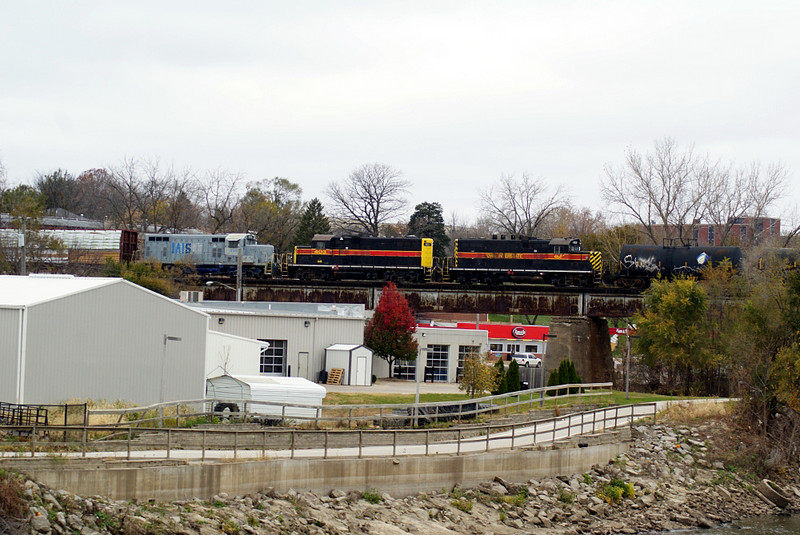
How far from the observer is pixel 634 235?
82062 millimetres

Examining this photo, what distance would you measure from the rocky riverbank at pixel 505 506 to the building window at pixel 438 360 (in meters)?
20.6

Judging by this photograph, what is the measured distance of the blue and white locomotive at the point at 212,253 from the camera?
6075cm

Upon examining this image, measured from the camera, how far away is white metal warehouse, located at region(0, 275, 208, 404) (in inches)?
985

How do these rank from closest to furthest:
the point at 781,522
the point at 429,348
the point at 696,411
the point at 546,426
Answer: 1. the point at 781,522
2. the point at 546,426
3. the point at 696,411
4. the point at 429,348

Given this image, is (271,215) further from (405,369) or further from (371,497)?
(371,497)

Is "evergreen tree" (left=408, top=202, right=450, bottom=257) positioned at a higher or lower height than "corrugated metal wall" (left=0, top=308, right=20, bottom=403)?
higher

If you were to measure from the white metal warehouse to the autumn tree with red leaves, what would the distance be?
1874 centimetres

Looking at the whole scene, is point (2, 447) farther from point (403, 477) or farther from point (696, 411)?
point (696, 411)

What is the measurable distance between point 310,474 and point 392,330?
1058 inches

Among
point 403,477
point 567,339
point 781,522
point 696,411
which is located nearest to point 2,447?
point 403,477

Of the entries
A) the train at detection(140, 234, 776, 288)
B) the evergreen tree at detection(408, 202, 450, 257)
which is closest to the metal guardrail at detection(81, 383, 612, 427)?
the train at detection(140, 234, 776, 288)

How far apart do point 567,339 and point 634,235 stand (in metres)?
38.3

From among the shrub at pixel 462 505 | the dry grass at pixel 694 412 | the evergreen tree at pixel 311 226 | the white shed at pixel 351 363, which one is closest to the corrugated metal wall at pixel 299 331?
the white shed at pixel 351 363

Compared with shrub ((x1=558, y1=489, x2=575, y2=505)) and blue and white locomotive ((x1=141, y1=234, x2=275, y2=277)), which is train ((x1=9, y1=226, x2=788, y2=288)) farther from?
shrub ((x1=558, y1=489, x2=575, y2=505))
